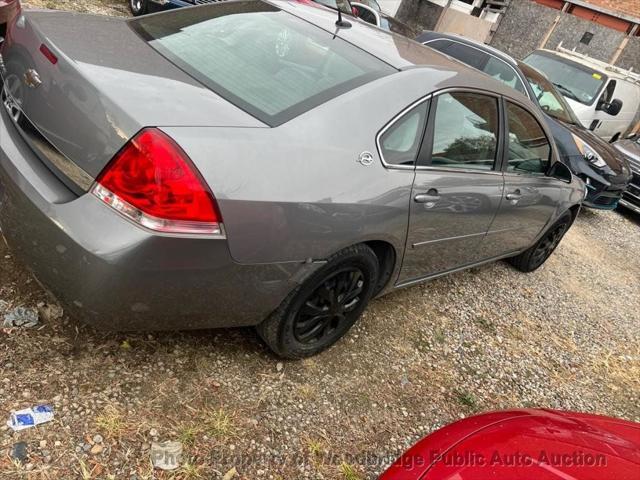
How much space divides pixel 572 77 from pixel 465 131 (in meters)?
7.38

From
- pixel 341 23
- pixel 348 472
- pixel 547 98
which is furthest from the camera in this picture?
pixel 547 98

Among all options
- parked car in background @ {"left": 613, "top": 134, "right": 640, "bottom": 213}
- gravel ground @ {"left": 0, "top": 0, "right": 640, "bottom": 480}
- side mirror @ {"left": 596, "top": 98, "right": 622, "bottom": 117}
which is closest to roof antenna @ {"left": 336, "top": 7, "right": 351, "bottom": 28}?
gravel ground @ {"left": 0, "top": 0, "right": 640, "bottom": 480}

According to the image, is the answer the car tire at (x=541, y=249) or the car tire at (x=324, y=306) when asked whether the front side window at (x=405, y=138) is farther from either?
the car tire at (x=541, y=249)

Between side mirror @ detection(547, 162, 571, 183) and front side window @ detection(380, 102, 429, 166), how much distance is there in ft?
5.65

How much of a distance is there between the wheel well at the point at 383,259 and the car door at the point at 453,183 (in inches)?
4.1

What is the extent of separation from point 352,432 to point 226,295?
3.16 feet

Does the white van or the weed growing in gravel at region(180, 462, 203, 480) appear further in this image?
the white van

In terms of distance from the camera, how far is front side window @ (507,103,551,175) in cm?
327

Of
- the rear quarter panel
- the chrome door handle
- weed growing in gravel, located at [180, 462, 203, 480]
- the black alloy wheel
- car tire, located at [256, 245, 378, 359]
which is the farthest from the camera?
the chrome door handle

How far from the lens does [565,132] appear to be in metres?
6.58

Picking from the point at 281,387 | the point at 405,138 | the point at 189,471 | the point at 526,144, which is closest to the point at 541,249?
the point at 526,144

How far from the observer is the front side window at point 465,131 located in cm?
264

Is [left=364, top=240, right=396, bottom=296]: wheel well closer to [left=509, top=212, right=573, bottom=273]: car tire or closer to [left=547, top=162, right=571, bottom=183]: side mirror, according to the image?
[left=547, top=162, right=571, bottom=183]: side mirror

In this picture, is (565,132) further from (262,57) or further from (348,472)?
(348,472)
